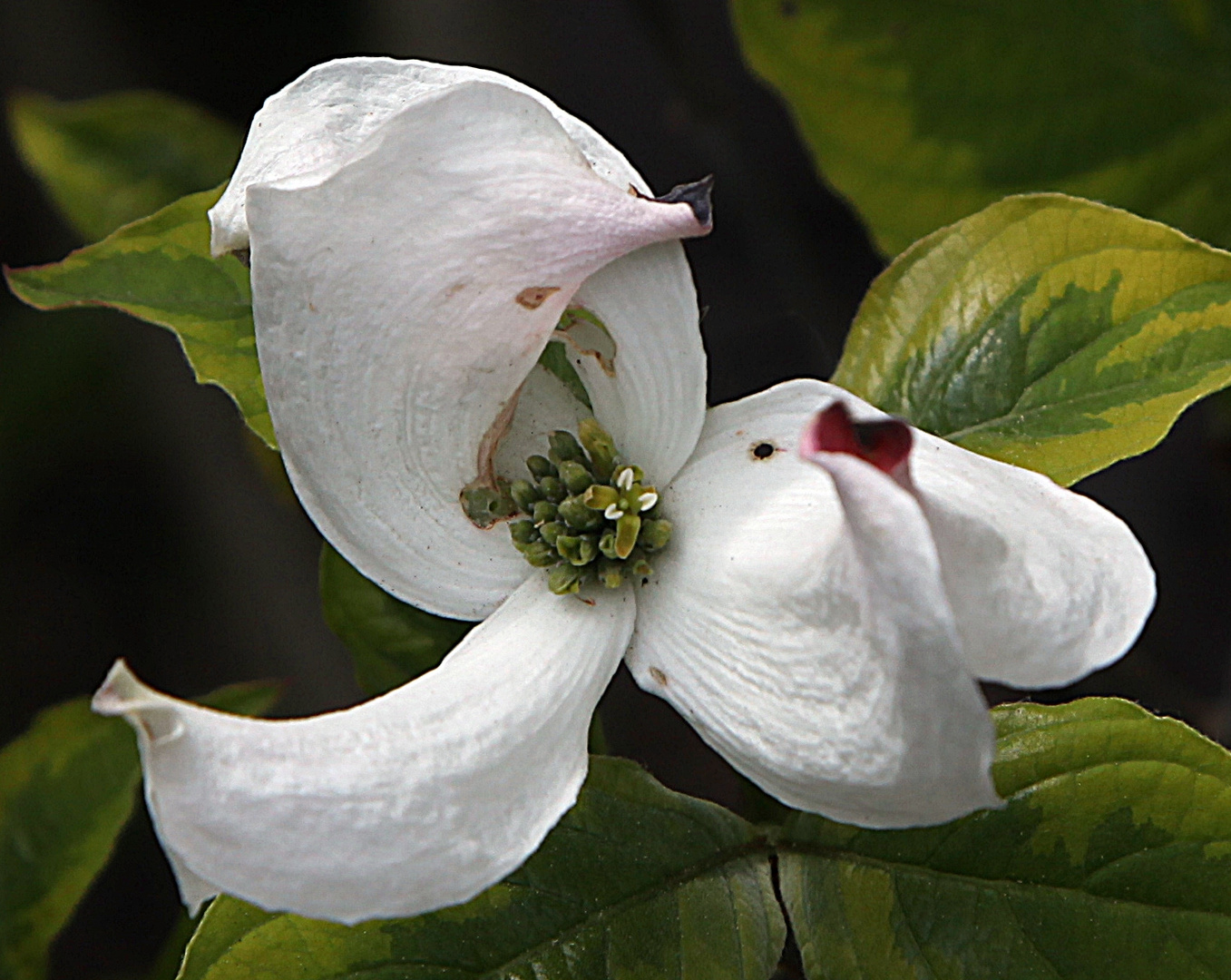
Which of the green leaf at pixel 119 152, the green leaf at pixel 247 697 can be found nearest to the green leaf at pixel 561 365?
the green leaf at pixel 247 697

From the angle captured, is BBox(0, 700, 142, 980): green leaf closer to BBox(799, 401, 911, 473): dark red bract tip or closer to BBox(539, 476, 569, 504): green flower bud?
BBox(539, 476, 569, 504): green flower bud

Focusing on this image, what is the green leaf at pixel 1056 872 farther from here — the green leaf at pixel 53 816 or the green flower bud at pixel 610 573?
the green leaf at pixel 53 816

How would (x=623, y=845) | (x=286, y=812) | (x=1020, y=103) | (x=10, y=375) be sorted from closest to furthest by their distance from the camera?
(x=286, y=812), (x=623, y=845), (x=1020, y=103), (x=10, y=375)

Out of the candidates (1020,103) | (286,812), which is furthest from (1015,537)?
(1020,103)

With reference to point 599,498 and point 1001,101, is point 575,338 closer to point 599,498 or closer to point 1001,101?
point 599,498

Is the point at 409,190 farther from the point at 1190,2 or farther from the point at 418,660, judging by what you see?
the point at 1190,2

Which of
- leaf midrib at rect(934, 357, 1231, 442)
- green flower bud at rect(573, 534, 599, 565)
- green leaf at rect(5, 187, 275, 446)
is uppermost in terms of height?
green leaf at rect(5, 187, 275, 446)

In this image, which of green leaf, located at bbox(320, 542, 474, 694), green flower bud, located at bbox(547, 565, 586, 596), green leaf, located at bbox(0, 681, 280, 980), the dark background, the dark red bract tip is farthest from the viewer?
the dark background

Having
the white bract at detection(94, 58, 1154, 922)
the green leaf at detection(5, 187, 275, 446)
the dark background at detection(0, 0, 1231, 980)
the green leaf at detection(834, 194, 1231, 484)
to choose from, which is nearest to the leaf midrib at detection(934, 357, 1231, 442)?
the green leaf at detection(834, 194, 1231, 484)
